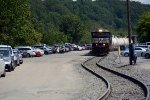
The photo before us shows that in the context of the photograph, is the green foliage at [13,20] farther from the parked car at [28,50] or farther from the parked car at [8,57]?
the parked car at [8,57]

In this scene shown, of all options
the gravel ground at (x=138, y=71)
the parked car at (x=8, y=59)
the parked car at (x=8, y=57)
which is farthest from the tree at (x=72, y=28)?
the parked car at (x=8, y=59)

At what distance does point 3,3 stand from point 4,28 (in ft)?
17.6

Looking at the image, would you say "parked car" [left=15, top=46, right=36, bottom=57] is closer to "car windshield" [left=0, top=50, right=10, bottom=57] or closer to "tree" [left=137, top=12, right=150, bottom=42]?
"car windshield" [left=0, top=50, right=10, bottom=57]

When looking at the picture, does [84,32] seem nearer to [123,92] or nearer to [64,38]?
[64,38]

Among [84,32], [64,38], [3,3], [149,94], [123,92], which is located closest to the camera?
[149,94]

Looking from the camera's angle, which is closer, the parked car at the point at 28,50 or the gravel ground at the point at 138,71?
the gravel ground at the point at 138,71

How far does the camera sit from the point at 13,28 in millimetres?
75250

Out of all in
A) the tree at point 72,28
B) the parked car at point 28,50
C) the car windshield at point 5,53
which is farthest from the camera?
the tree at point 72,28

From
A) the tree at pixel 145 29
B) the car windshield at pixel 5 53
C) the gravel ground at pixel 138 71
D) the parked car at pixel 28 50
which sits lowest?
the gravel ground at pixel 138 71

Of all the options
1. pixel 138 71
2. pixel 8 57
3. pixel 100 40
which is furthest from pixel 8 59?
pixel 100 40

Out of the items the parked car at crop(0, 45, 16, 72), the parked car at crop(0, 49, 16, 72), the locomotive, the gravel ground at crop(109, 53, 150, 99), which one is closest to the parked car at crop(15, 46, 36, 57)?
the locomotive

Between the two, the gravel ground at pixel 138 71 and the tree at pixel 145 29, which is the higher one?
the tree at pixel 145 29

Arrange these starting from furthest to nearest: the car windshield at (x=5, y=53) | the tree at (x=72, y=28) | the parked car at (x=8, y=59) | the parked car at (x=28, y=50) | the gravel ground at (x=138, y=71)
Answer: the tree at (x=72, y=28) < the parked car at (x=28, y=50) < the car windshield at (x=5, y=53) < the parked car at (x=8, y=59) < the gravel ground at (x=138, y=71)

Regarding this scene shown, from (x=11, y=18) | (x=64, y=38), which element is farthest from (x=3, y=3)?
(x=64, y=38)
